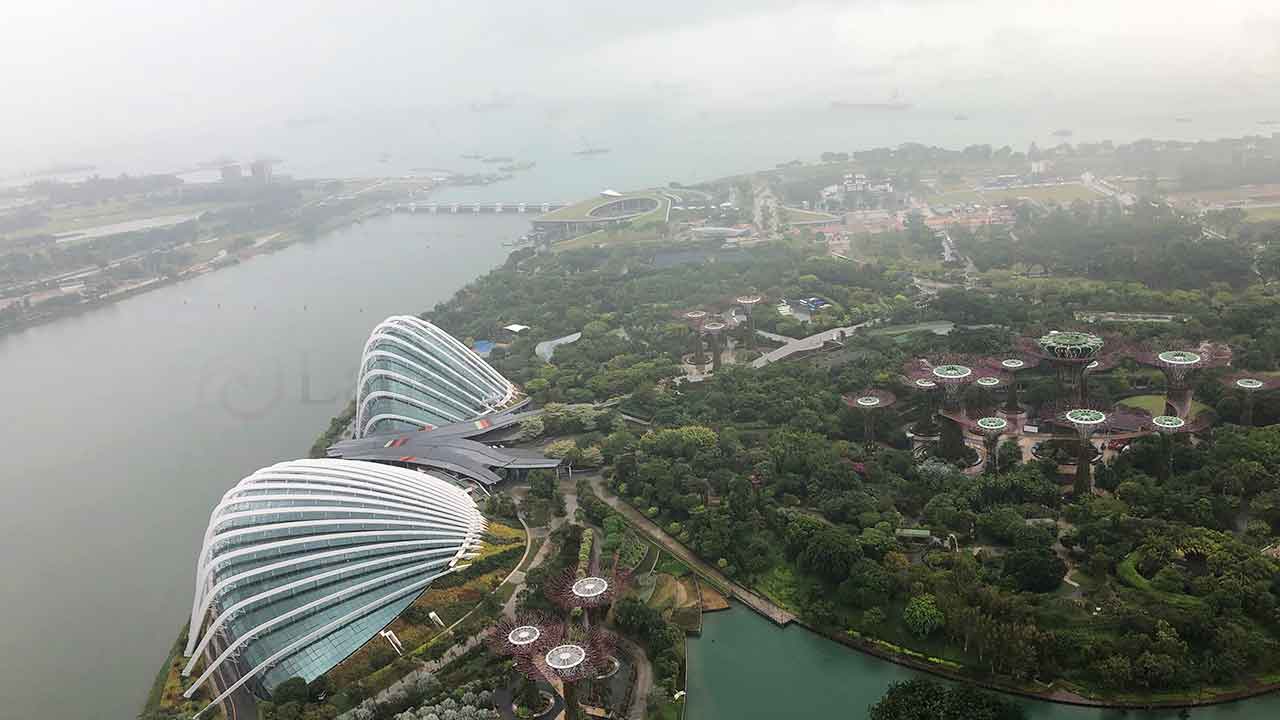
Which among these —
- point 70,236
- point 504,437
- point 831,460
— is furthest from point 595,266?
point 70,236

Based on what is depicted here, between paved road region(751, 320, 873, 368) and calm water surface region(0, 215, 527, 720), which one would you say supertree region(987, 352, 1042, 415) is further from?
calm water surface region(0, 215, 527, 720)

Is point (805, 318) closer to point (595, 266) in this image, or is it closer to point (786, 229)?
point (595, 266)

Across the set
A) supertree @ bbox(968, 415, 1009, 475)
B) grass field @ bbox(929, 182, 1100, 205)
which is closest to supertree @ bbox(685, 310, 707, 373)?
supertree @ bbox(968, 415, 1009, 475)

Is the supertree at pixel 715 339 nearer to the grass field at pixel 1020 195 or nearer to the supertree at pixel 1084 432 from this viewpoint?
Result: the supertree at pixel 1084 432

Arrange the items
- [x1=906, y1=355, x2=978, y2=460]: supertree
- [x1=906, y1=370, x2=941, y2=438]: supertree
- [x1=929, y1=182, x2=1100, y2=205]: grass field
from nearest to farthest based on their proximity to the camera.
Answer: [x1=906, y1=355, x2=978, y2=460]: supertree → [x1=906, y1=370, x2=941, y2=438]: supertree → [x1=929, y1=182, x2=1100, y2=205]: grass field

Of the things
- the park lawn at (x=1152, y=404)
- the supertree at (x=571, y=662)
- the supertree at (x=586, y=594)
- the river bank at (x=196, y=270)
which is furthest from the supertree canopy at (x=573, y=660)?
the river bank at (x=196, y=270)

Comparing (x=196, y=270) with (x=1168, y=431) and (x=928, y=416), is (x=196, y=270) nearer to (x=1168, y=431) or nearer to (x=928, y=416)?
(x=928, y=416)

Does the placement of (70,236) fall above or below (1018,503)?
above
